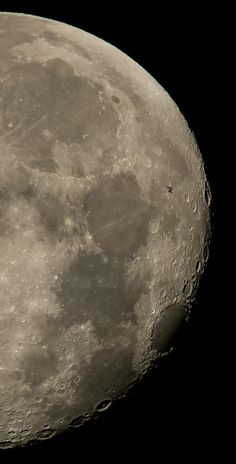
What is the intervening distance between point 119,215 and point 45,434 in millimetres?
1122

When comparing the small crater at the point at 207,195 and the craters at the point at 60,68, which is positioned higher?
the craters at the point at 60,68

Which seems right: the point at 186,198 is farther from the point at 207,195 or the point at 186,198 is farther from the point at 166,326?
the point at 166,326

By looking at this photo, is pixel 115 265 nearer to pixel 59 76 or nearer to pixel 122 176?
pixel 122 176

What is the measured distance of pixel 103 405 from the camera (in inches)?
136

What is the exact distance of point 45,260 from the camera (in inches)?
122

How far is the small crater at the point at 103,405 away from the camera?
3.44 m

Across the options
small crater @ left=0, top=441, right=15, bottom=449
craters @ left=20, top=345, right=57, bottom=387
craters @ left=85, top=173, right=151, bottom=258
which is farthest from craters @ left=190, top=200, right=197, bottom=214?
small crater @ left=0, top=441, right=15, bottom=449

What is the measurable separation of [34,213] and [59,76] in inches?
26.6

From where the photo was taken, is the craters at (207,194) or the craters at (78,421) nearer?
the craters at (78,421)

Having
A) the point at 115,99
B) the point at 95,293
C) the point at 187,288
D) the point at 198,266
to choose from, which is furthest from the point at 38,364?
the point at 115,99

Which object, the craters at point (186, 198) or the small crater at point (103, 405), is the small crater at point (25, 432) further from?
the craters at point (186, 198)

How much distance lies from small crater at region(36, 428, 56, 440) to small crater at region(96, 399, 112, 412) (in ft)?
0.77

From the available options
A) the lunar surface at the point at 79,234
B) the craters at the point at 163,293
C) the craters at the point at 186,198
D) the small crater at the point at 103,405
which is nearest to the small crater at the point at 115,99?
the lunar surface at the point at 79,234

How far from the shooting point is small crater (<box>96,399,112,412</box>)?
135 inches
